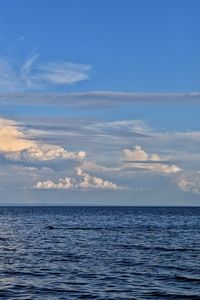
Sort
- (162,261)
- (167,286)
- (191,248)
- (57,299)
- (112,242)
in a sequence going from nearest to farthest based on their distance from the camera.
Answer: (57,299) < (167,286) < (162,261) < (191,248) < (112,242)

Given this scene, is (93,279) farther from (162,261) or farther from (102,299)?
(162,261)

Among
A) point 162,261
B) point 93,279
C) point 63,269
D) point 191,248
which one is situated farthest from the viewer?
point 191,248

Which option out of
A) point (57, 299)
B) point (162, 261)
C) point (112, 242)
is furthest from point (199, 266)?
point (112, 242)

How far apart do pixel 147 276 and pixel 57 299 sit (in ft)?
35.9

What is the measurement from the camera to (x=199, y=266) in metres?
47.5

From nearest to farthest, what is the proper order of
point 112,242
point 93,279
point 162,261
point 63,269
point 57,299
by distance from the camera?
point 57,299 < point 93,279 < point 63,269 < point 162,261 < point 112,242

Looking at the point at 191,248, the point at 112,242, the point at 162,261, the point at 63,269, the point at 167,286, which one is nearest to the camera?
the point at 167,286

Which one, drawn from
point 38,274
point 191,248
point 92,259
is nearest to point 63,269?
point 38,274

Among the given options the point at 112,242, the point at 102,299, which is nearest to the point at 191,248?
the point at 112,242

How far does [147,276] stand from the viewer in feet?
137

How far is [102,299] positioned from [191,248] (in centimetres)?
3257

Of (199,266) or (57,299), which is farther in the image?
(199,266)

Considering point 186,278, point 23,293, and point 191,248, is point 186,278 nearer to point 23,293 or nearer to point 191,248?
point 23,293

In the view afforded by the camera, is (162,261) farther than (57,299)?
Yes
